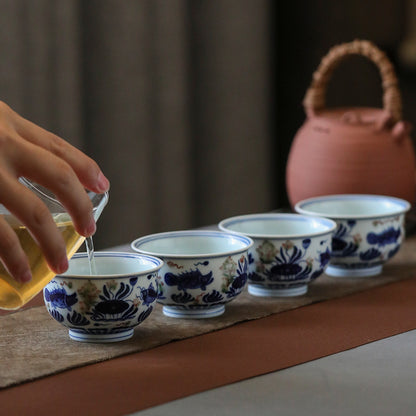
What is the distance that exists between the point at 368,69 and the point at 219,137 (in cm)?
46

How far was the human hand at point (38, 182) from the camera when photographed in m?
0.71

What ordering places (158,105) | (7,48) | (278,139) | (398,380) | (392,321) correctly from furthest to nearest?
(278,139) → (158,105) → (7,48) → (392,321) → (398,380)

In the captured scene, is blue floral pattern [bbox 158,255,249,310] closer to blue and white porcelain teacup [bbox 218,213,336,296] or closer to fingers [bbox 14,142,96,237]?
blue and white porcelain teacup [bbox 218,213,336,296]

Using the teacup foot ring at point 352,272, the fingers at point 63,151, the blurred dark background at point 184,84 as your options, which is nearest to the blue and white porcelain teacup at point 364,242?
the teacup foot ring at point 352,272

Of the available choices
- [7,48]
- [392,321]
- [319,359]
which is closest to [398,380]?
[319,359]

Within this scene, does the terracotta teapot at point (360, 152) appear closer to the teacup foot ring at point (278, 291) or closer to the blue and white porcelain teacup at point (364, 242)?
the blue and white porcelain teacup at point (364, 242)

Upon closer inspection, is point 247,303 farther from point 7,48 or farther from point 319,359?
point 7,48

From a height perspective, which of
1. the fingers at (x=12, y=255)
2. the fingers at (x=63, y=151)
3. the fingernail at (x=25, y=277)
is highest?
the fingers at (x=63, y=151)

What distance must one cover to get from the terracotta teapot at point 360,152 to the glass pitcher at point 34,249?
65 centimetres

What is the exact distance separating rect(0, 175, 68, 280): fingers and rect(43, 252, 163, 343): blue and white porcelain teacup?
5.1 inches

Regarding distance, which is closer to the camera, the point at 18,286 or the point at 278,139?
the point at 18,286

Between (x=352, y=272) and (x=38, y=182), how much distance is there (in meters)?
0.53

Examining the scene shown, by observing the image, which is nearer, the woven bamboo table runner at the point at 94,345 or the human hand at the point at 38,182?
the human hand at the point at 38,182

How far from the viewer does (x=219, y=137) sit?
2373 mm
